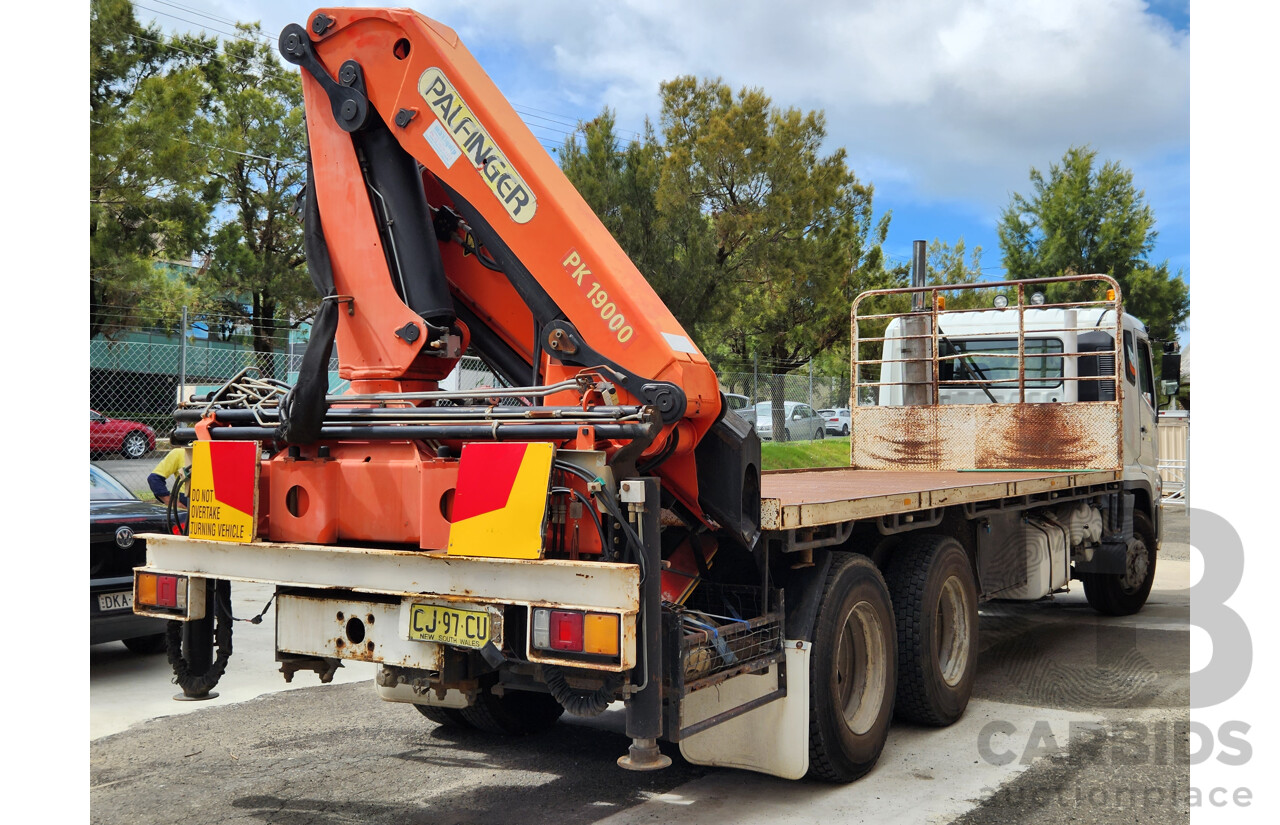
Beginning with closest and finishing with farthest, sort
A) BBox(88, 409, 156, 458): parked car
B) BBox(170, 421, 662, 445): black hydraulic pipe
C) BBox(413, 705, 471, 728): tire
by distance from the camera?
BBox(170, 421, 662, 445): black hydraulic pipe → BBox(413, 705, 471, 728): tire → BBox(88, 409, 156, 458): parked car

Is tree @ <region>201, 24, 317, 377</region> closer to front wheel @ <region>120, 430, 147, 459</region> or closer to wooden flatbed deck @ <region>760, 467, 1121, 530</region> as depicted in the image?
front wheel @ <region>120, 430, 147, 459</region>

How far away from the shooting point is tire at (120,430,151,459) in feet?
46.9

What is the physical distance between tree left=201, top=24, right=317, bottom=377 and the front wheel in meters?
8.38

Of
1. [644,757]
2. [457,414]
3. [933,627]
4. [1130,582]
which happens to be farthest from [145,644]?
[1130,582]

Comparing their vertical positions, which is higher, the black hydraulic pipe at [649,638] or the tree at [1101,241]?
the tree at [1101,241]

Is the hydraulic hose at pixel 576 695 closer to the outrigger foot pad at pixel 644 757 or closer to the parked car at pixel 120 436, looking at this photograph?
the outrigger foot pad at pixel 644 757

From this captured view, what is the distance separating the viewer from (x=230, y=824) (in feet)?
13.9

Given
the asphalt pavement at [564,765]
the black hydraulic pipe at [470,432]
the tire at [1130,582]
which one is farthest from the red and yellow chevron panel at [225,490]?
the tire at [1130,582]

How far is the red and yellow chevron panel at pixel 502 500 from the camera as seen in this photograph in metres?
3.54

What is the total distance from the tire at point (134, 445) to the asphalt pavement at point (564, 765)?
811cm

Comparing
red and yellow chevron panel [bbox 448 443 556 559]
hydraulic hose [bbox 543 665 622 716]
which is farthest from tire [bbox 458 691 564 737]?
red and yellow chevron panel [bbox 448 443 556 559]

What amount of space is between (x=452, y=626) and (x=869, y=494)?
2.14m

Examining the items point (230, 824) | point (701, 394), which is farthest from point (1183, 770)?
point (230, 824)

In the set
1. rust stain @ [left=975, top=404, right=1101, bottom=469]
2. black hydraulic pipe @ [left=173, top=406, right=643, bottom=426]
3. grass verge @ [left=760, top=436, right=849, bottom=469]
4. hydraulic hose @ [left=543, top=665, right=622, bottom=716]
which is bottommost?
hydraulic hose @ [left=543, top=665, right=622, bottom=716]
